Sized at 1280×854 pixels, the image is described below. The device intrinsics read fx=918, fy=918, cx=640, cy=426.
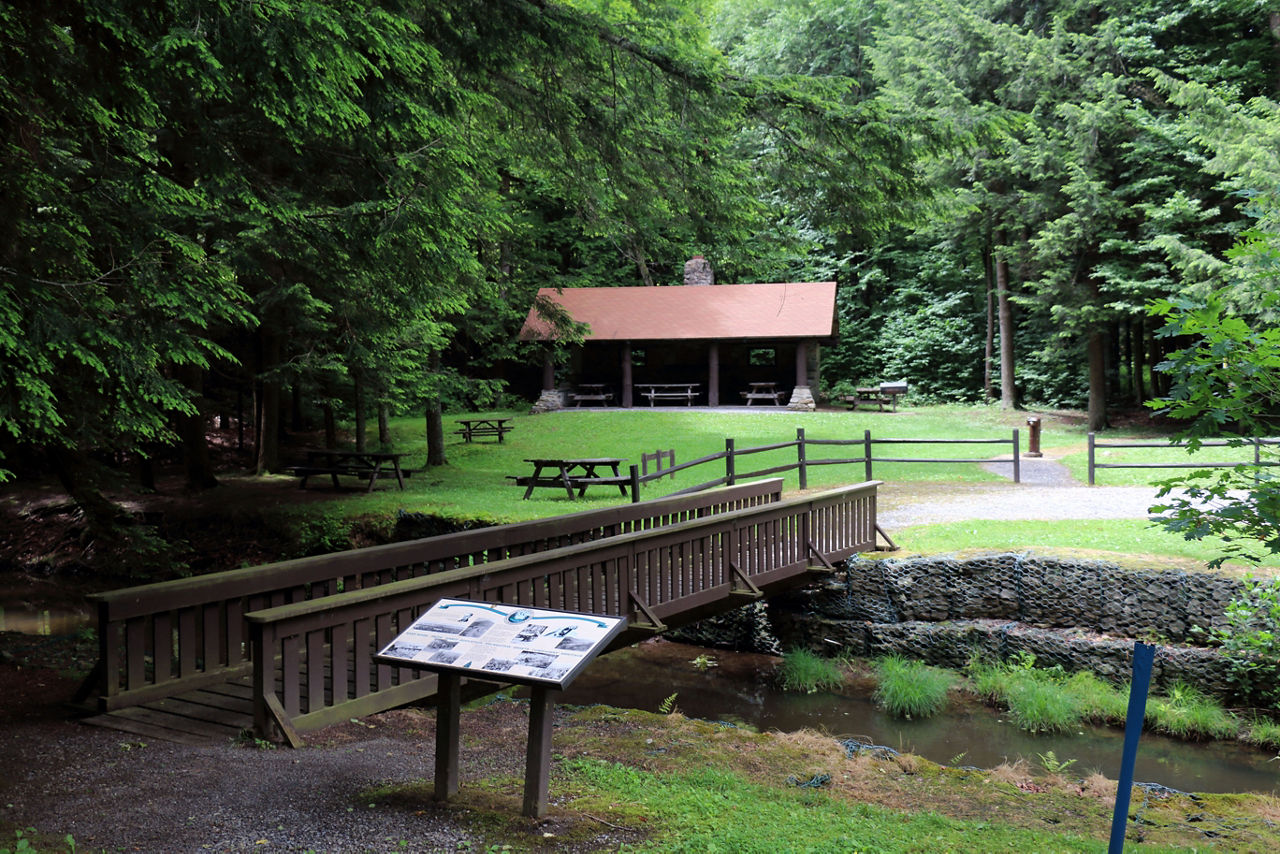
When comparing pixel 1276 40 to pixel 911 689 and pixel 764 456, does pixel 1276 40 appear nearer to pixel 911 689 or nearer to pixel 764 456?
pixel 764 456

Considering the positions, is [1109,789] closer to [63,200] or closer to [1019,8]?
[63,200]

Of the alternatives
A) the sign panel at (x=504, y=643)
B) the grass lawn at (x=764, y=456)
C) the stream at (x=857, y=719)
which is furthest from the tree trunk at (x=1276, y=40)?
the sign panel at (x=504, y=643)

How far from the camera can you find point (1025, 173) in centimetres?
2834

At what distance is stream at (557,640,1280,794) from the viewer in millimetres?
7762

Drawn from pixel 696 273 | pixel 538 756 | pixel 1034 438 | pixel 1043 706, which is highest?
pixel 696 273

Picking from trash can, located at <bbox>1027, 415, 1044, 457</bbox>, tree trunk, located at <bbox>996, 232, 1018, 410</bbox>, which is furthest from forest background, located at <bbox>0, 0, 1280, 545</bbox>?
tree trunk, located at <bbox>996, 232, 1018, 410</bbox>

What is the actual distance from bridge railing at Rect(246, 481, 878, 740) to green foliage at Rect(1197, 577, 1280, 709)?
378 cm

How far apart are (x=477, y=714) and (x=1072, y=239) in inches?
942

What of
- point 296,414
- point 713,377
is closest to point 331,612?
point 296,414

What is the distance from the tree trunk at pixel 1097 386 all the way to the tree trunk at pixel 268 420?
21.5 metres

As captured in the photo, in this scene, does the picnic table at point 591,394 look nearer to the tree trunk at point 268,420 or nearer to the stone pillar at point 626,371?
the stone pillar at point 626,371

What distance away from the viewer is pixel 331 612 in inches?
195

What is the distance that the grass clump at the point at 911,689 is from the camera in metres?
9.09

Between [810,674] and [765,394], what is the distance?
2046 centimetres
